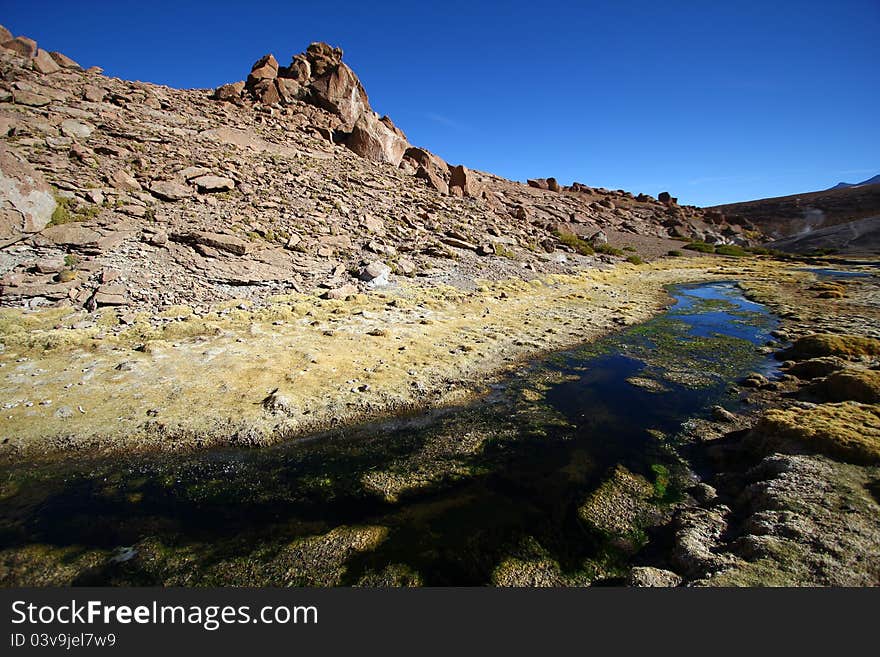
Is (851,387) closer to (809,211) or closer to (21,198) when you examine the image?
(21,198)

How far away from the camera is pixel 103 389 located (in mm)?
10430

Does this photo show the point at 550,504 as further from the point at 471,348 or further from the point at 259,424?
the point at 471,348

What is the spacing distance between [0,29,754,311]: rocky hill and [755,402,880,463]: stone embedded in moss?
1769cm

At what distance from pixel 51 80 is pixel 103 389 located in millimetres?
34379

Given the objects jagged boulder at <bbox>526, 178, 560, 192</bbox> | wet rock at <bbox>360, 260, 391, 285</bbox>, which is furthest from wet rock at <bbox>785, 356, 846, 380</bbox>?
jagged boulder at <bbox>526, 178, 560, 192</bbox>

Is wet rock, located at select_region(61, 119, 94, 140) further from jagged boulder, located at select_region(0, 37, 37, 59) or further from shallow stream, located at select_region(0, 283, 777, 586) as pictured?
shallow stream, located at select_region(0, 283, 777, 586)

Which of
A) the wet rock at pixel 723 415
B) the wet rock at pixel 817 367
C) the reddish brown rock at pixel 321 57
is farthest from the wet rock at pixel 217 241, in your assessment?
the reddish brown rock at pixel 321 57

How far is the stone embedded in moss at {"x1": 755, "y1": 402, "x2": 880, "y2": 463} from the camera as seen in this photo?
709 cm

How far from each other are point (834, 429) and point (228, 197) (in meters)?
29.7

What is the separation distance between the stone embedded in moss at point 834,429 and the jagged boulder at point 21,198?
2726 centimetres

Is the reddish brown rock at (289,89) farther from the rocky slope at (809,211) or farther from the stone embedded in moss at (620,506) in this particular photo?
the rocky slope at (809,211)

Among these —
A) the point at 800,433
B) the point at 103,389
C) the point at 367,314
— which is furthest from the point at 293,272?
A: the point at 800,433

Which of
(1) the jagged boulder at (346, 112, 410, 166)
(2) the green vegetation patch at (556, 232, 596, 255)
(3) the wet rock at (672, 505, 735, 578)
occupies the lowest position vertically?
(3) the wet rock at (672, 505, 735, 578)

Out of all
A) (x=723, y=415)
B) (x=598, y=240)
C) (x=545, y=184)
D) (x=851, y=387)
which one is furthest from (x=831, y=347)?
(x=545, y=184)
